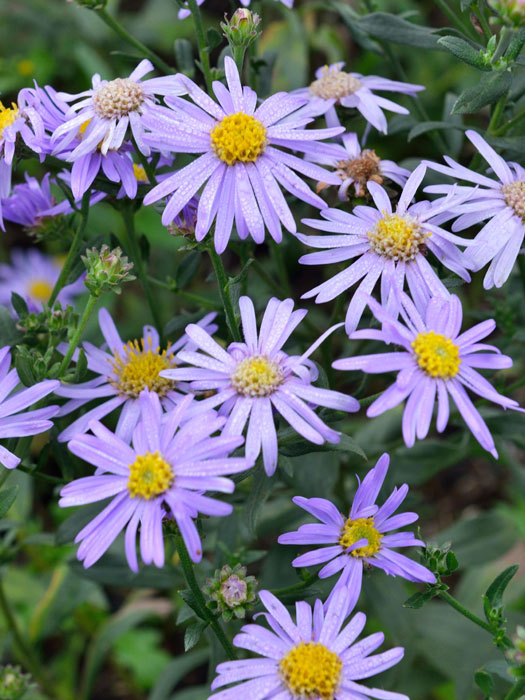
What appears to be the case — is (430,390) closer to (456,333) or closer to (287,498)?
(456,333)

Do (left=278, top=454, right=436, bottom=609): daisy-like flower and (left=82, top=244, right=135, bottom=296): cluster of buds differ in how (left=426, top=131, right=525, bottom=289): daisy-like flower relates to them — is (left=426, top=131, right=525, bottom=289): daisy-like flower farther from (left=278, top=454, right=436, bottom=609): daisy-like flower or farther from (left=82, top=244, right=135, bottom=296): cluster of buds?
(left=82, top=244, right=135, bottom=296): cluster of buds

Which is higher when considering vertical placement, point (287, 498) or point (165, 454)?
point (287, 498)

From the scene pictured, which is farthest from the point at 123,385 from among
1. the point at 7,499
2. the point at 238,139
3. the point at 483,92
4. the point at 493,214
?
the point at 483,92

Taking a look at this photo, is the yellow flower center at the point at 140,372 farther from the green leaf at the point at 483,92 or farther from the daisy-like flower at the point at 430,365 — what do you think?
the green leaf at the point at 483,92

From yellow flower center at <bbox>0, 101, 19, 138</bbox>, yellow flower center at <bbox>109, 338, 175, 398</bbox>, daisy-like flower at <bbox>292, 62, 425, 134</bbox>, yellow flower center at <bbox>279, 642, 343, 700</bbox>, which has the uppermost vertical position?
daisy-like flower at <bbox>292, 62, 425, 134</bbox>

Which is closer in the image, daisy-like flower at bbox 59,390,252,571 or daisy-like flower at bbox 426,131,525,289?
daisy-like flower at bbox 59,390,252,571

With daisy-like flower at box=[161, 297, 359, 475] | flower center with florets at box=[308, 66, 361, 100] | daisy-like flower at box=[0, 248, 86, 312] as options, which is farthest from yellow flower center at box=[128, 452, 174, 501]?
daisy-like flower at box=[0, 248, 86, 312]

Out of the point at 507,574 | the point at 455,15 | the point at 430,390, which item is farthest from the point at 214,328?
the point at 455,15

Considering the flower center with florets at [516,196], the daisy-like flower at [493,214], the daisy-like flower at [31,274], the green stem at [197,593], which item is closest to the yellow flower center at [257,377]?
the green stem at [197,593]
